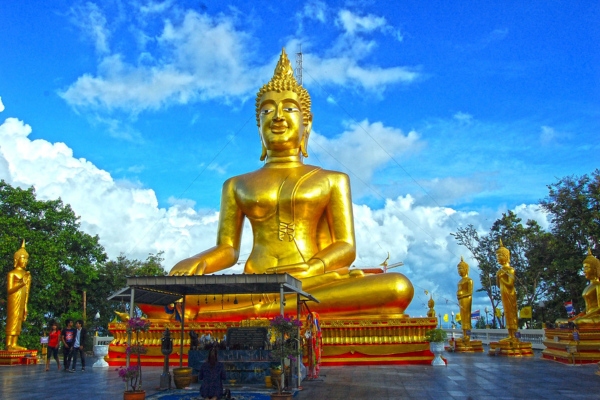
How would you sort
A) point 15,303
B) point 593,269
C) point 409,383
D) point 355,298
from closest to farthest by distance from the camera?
Answer: point 409,383, point 355,298, point 593,269, point 15,303

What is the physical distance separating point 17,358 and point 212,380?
10.4 meters

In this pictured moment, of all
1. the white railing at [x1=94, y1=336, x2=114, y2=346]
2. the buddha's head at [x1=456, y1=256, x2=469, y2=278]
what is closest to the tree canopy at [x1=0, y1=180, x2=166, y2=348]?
the white railing at [x1=94, y1=336, x2=114, y2=346]

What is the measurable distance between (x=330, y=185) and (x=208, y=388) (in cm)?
947

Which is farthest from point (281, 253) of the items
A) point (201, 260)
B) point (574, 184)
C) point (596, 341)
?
point (574, 184)

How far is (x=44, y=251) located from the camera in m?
22.0

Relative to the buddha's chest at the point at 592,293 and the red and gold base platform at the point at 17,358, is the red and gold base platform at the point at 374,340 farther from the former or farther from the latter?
the red and gold base platform at the point at 17,358

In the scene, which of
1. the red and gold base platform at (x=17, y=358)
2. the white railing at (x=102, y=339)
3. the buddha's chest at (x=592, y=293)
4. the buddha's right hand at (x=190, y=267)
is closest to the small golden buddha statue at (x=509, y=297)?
the buddha's chest at (x=592, y=293)

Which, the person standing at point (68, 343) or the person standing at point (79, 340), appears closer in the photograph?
the person standing at point (68, 343)

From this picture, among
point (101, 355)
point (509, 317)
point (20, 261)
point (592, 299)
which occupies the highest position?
point (20, 261)

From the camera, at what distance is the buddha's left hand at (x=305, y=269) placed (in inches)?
535

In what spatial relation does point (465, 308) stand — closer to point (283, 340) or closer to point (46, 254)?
point (283, 340)

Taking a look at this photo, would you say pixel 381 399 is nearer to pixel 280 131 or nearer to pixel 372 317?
pixel 372 317

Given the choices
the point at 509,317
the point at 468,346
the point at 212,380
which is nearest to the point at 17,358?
the point at 212,380

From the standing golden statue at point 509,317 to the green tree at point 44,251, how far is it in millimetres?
17056
